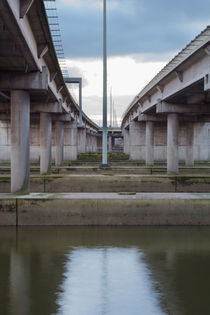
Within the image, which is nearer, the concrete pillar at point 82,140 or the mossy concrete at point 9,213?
the mossy concrete at point 9,213

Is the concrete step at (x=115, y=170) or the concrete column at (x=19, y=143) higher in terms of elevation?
the concrete column at (x=19, y=143)

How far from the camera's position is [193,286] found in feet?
34.9

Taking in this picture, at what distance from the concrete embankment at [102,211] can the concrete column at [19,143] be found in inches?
117

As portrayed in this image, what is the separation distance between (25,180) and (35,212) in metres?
3.51

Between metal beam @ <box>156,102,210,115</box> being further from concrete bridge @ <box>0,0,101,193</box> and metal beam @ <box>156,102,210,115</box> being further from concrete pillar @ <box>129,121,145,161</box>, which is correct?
concrete pillar @ <box>129,121,145,161</box>

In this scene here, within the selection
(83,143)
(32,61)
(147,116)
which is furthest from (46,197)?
(83,143)

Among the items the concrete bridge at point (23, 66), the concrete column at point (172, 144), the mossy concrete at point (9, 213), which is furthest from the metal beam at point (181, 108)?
the mossy concrete at point (9, 213)

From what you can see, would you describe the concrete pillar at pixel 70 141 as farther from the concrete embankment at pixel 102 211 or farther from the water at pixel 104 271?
the water at pixel 104 271

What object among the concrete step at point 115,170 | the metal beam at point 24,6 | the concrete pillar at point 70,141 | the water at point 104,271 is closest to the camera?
the water at point 104,271

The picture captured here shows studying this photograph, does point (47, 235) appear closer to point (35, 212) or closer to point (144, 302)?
point (35, 212)

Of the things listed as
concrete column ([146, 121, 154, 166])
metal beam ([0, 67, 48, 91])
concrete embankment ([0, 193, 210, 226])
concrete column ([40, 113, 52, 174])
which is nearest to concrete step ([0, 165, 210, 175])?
concrete column ([40, 113, 52, 174])

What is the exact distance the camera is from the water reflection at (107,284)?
9234 millimetres

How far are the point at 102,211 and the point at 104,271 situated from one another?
5.58 m

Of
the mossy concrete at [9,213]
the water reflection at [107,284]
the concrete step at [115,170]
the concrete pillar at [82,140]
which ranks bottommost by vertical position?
the water reflection at [107,284]
